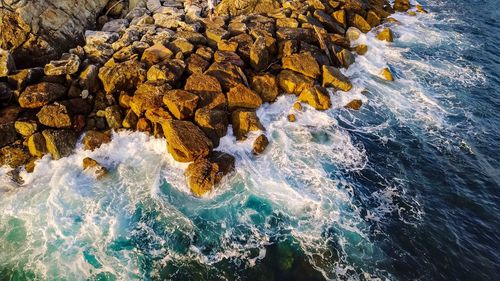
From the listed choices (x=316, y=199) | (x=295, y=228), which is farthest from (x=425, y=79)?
(x=295, y=228)

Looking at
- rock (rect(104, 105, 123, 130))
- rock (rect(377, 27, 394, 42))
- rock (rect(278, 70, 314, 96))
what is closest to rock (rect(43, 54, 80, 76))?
rock (rect(104, 105, 123, 130))

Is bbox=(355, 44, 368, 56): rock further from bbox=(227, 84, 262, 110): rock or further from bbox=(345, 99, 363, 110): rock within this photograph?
bbox=(227, 84, 262, 110): rock

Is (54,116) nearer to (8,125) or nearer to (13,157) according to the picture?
(8,125)

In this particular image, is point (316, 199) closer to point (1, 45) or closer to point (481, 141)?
point (481, 141)

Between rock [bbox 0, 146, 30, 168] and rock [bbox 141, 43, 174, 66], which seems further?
rock [bbox 141, 43, 174, 66]

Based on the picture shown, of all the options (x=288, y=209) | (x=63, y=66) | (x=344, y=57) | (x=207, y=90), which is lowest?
(x=288, y=209)

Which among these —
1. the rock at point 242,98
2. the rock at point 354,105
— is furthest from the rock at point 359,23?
the rock at point 242,98

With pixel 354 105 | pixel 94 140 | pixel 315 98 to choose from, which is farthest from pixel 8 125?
pixel 354 105
